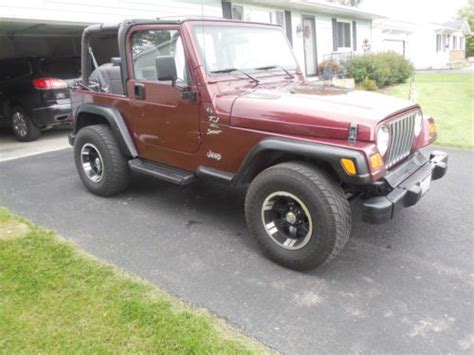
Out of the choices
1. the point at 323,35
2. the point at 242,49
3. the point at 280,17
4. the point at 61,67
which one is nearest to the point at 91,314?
the point at 242,49

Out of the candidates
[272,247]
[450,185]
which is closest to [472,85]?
[450,185]

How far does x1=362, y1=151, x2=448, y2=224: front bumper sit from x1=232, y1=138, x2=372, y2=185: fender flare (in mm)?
218

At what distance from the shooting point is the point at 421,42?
31234 mm

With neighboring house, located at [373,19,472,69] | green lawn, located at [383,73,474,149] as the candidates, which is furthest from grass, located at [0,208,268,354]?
neighboring house, located at [373,19,472,69]

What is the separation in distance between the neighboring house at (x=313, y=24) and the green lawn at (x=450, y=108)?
11.1 ft

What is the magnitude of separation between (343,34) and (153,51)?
54.4 ft

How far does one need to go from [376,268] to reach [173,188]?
2752mm

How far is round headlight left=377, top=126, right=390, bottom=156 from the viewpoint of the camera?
2928 mm

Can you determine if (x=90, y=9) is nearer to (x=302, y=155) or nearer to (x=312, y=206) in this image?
(x=302, y=155)

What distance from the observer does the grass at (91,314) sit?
240cm

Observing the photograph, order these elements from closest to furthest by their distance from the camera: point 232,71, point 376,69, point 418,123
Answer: point 418,123 < point 232,71 < point 376,69

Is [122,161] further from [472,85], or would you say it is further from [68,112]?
[472,85]

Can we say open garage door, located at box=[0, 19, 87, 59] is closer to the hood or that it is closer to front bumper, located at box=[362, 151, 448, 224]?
the hood

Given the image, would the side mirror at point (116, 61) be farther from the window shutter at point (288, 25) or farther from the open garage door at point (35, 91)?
the window shutter at point (288, 25)
